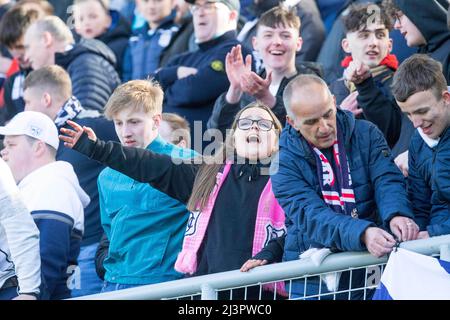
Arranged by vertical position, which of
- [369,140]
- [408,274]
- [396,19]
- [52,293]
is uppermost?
[396,19]

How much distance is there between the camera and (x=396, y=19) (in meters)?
7.80

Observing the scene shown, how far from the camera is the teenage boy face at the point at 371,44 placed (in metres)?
7.83

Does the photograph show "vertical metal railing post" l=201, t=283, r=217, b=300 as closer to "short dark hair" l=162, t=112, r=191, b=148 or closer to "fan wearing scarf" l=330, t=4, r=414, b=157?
"fan wearing scarf" l=330, t=4, r=414, b=157

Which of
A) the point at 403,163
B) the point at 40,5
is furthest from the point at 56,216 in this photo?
the point at 40,5

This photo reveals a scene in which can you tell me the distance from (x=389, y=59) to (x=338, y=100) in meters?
0.49

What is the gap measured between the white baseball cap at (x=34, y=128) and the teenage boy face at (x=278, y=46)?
1576mm

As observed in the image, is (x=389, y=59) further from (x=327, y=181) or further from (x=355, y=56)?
(x=327, y=181)

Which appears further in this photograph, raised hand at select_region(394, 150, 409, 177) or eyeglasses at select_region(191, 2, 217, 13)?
eyeglasses at select_region(191, 2, 217, 13)

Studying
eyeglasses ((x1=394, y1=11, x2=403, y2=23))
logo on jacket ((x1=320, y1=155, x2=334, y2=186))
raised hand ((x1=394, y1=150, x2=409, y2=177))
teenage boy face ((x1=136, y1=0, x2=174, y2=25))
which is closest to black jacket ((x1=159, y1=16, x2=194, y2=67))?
teenage boy face ((x1=136, y1=0, x2=174, y2=25))

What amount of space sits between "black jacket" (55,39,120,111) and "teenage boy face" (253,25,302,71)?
1744 mm

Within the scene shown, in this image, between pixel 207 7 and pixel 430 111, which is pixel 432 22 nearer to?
pixel 430 111

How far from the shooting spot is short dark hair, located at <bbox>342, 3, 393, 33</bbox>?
7969 mm
